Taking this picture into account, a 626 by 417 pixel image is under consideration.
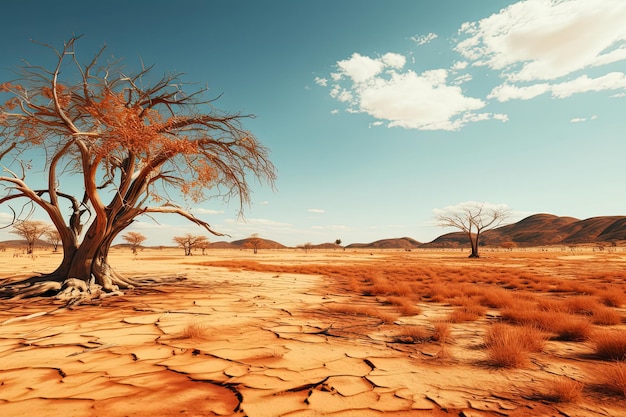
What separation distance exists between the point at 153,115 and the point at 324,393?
8.36m

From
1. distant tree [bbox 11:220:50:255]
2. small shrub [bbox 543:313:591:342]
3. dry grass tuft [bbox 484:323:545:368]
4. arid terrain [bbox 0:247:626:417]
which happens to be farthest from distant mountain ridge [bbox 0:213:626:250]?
dry grass tuft [bbox 484:323:545:368]

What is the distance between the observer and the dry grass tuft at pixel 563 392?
2.48m

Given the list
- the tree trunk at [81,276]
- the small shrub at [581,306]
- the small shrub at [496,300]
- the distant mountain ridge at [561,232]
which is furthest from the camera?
the distant mountain ridge at [561,232]

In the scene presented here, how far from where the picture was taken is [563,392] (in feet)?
8.19

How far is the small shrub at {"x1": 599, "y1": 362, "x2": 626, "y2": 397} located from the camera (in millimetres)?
2584

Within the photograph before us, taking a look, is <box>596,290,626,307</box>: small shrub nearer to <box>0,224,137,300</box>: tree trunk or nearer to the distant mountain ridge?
<box>0,224,137,300</box>: tree trunk

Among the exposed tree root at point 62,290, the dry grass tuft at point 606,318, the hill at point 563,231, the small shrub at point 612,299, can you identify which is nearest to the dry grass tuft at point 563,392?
the dry grass tuft at point 606,318

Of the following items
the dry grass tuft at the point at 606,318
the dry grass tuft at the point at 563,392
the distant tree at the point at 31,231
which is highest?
the distant tree at the point at 31,231

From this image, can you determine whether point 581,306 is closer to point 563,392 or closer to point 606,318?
point 606,318

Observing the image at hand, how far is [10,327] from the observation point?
491 cm

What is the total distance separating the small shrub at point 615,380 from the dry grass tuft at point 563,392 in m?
0.25

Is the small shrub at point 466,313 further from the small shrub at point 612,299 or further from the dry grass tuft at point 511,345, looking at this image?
the small shrub at point 612,299

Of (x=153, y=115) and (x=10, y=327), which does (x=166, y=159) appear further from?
(x=10, y=327)

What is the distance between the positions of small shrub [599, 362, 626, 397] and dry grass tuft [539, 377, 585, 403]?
0.25 meters
